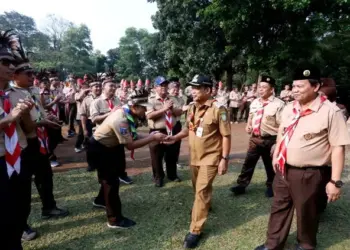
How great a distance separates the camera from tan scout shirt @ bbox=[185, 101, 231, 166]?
396cm

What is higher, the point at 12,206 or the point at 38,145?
the point at 38,145

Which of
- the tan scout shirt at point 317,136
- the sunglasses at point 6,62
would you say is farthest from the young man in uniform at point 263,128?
the sunglasses at point 6,62

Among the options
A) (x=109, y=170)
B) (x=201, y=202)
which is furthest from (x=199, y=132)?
(x=109, y=170)

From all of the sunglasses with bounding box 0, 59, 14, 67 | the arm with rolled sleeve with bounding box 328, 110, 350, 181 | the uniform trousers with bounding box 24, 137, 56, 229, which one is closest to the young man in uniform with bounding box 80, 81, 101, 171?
the uniform trousers with bounding box 24, 137, 56, 229

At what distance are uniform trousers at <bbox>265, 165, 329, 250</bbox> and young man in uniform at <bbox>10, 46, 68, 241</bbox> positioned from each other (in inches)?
119

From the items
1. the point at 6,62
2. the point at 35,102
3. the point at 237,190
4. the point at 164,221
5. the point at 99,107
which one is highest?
the point at 6,62

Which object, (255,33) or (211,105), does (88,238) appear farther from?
(255,33)

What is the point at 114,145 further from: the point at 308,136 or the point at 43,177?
the point at 308,136

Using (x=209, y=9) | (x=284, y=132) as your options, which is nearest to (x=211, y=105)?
(x=284, y=132)

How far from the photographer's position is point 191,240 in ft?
12.4

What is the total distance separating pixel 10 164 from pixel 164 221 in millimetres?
2315

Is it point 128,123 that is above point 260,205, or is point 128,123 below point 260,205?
above

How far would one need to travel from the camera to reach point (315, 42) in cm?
1573

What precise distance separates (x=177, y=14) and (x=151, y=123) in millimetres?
15324
